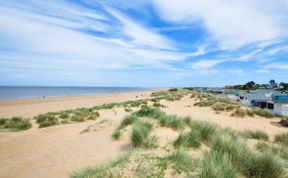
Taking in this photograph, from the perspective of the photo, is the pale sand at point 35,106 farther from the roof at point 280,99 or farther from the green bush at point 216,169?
the roof at point 280,99

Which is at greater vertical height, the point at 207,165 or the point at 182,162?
the point at 207,165

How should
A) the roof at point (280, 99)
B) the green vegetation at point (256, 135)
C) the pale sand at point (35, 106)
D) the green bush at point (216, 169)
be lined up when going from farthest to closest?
the roof at point (280, 99), the pale sand at point (35, 106), the green vegetation at point (256, 135), the green bush at point (216, 169)

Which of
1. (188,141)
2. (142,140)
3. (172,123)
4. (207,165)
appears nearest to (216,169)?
(207,165)

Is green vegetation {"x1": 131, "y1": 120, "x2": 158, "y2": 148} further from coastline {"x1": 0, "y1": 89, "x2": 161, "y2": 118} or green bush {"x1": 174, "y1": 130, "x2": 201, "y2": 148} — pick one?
coastline {"x1": 0, "y1": 89, "x2": 161, "y2": 118}

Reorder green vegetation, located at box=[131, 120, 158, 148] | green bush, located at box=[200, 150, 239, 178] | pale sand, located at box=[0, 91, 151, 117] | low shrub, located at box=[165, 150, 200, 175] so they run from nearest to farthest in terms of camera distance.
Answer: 1. green bush, located at box=[200, 150, 239, 178]
2. low shrub, located at box=[165, 150, 200, 175]
3. green vegetation, located at box=[131, 120, 158, 148]
4. pale sand, located at box=[0, 91, 151, 117]

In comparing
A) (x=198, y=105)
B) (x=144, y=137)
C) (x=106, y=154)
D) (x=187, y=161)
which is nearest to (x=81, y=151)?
(x=106, y=154)

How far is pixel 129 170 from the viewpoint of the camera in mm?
4352

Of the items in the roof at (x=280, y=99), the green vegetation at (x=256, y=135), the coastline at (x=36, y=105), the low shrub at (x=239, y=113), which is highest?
the roof at (x=280, y=99)

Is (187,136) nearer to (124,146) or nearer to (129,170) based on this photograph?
(124,146)

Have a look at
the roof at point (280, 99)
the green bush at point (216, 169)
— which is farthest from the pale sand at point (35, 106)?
the roof at point (280, 99)

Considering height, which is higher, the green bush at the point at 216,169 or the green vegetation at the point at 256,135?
the green bush at the point at 216,169

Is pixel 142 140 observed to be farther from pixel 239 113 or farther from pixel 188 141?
pixel 239 113

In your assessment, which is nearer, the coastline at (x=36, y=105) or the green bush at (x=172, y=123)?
the green bush at (x=172, y=123)

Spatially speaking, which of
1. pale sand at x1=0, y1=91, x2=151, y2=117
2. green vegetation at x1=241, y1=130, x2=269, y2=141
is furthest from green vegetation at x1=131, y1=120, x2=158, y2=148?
pale sand at x1=0, y1=91, x2=151, y2=117
